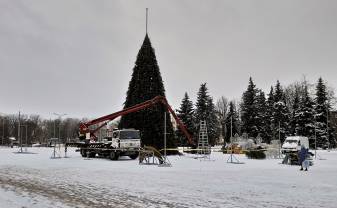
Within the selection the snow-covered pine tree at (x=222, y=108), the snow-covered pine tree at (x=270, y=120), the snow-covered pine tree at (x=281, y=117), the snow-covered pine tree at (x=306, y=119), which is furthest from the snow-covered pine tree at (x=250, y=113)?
Answer: the snow-covered pine tree at (x=222, y=108)

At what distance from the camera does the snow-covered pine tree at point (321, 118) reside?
227 feet

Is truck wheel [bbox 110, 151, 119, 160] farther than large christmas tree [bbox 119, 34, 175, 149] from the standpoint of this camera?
No

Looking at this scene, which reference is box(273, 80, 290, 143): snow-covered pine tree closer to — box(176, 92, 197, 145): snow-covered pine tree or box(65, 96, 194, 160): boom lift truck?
box(176, 92, 197, 145): snow-covered pine tree

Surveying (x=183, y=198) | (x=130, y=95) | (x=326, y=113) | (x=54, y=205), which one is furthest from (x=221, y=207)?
(x=326, y=113)

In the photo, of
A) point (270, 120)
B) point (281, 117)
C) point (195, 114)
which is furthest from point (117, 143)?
point (270, 120)

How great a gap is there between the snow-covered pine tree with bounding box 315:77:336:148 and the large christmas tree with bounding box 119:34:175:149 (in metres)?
37.4

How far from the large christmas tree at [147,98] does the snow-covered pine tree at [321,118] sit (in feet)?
123

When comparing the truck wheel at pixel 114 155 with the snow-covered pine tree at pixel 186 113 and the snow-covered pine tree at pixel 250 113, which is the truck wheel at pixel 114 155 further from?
the snow-covered pine tree at pixel 250 113

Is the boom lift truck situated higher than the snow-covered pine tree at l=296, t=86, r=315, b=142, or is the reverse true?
the snow-covered pine tree at l=296, t=86, r=315, b=142

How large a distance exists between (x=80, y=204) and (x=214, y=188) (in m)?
5.33

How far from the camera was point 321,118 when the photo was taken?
233 ft

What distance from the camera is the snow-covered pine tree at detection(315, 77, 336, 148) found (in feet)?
227

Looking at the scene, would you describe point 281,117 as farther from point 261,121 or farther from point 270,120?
point 261,121

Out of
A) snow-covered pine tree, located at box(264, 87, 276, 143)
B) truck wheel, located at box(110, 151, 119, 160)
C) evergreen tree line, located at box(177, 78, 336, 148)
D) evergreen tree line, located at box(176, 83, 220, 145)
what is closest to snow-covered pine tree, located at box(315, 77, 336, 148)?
evergreen tree line, located at box(177, 78, 336, 148)
